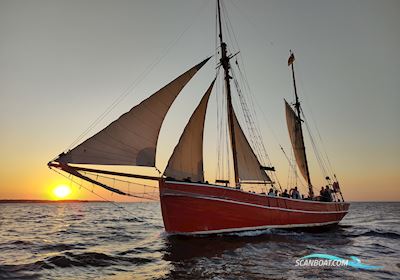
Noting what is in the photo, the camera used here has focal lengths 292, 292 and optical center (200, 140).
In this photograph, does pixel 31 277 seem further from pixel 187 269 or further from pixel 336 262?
pixel 336 262

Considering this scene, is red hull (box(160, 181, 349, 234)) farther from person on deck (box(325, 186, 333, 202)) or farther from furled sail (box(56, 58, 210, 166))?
person on deck (box(325, 186, 333, 202))

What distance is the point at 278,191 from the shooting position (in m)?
22.5

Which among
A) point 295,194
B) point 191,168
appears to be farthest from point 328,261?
point 295,194

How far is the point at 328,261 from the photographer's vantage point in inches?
480

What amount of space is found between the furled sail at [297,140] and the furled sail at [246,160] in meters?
11.3

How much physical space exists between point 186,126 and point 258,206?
6696 mm

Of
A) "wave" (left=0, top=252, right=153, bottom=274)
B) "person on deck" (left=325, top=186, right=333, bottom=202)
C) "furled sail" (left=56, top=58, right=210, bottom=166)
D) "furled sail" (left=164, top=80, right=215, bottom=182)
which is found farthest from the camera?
"person on deck" (left=325, top=186, right=333, bottom=202)

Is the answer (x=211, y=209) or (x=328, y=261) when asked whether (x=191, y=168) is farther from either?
(x=328, y=261)

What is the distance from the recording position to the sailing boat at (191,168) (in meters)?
13.5

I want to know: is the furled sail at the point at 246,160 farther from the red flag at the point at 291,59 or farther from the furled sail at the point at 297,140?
the red flag at the point at 291,59

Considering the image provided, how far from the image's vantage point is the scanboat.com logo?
11602mm

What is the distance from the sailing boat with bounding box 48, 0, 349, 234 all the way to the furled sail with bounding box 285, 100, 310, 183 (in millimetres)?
9307

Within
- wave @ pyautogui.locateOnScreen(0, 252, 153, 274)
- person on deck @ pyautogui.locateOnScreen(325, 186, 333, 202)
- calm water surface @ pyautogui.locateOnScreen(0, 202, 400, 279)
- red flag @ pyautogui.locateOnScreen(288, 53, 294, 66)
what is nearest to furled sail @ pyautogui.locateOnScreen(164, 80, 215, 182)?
calm water surface @ pyautogui.locateOnScreen(0, 202, 400, 279)

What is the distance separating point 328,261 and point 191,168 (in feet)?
28.8
